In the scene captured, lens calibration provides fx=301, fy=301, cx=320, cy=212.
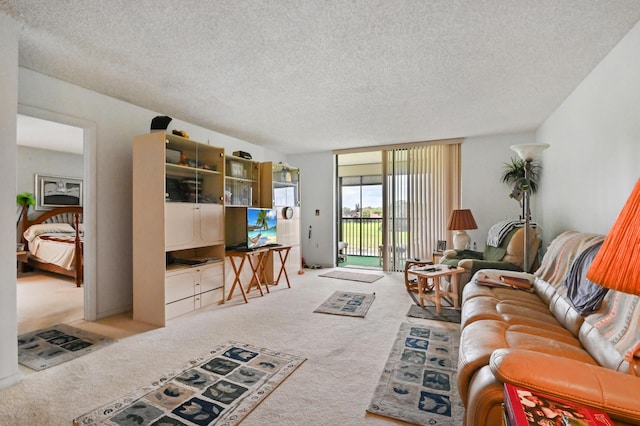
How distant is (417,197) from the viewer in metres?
5.74

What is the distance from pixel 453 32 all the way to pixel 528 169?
2014 mm

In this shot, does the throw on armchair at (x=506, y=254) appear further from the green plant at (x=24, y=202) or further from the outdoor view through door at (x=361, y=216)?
the green plant at (x=24, y=202)

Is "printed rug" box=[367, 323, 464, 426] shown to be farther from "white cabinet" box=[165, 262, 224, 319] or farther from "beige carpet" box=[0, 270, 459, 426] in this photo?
"white cabinet" box=[165, 262, 224, 319]

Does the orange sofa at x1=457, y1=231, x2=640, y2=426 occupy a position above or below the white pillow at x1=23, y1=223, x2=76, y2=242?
below

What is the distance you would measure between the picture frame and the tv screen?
16.0ft

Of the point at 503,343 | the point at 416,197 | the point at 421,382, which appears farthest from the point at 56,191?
the point at 503,343

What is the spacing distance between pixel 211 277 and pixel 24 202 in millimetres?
4824

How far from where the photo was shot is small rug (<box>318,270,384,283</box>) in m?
5.32

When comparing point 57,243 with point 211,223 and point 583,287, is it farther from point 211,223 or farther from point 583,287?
point 583,287

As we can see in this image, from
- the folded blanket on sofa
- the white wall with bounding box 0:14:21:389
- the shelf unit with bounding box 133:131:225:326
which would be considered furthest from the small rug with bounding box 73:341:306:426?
the folded blanket on sofa

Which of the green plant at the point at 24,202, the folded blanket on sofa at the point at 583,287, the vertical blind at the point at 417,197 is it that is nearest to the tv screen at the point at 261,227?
the vertical blind at the point at 417,197

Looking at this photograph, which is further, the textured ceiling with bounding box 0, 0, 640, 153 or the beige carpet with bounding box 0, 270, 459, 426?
the textured ceiling with bounding box 0, 0, 640, 153

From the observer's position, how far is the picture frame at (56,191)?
239 inches

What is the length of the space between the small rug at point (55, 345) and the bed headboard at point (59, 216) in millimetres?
3865
